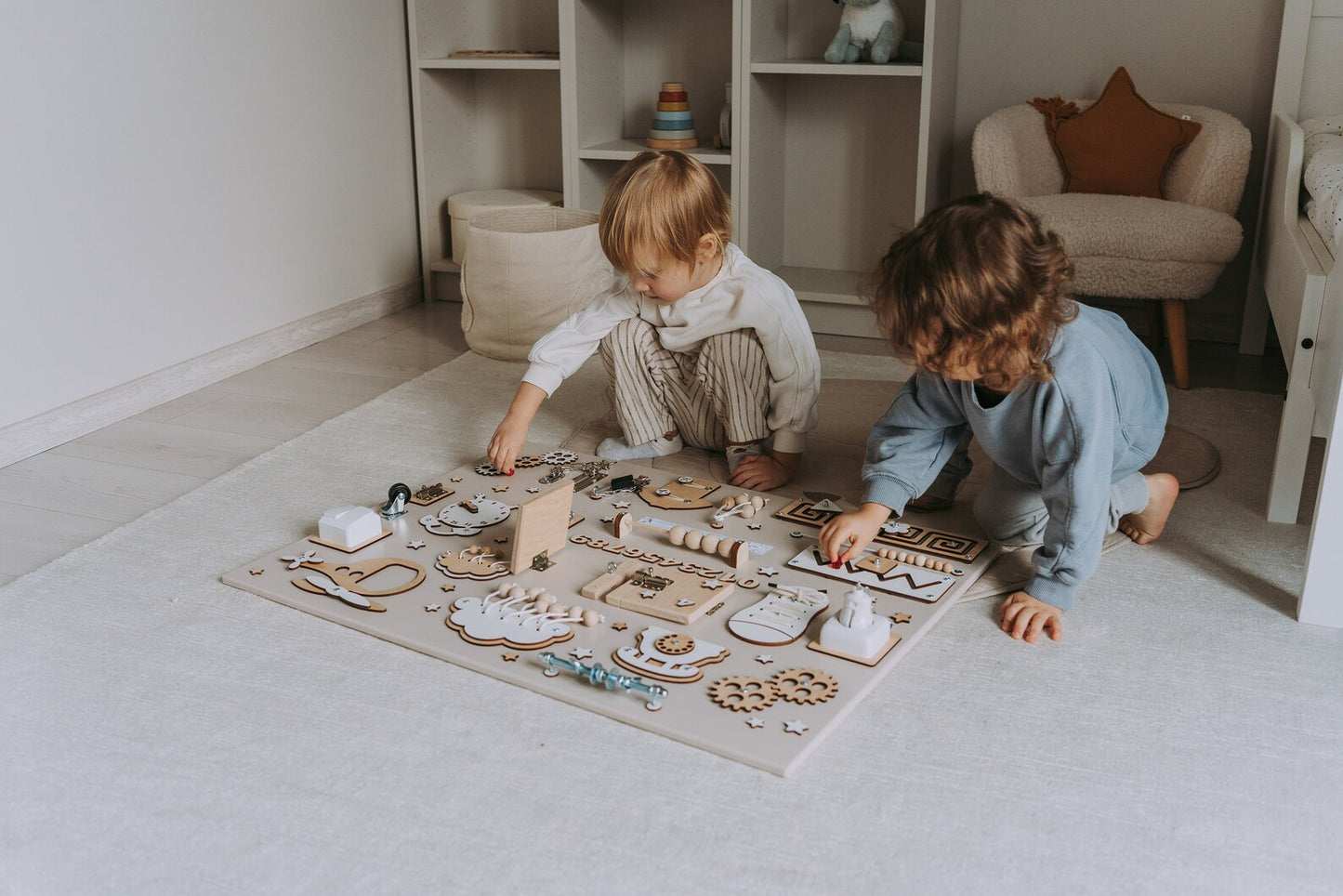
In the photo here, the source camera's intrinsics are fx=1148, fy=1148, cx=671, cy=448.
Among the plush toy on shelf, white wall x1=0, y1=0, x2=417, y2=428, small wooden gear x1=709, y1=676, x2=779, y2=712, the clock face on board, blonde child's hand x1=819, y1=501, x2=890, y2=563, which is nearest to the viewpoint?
small wooden gear x1=709, y1=676, x2=779, y2=712

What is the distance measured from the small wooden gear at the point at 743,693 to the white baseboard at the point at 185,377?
4.04 feet

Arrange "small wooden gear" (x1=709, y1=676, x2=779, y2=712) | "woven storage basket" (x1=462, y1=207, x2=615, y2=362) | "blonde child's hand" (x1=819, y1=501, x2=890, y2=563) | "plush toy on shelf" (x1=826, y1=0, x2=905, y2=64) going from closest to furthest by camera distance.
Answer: "small wooden gear" (x1=709, y1=676, x2=779, y2=712)
"blonde child's hand" (x1=819, y1=501, x2=890, y2=563)
"woven storage basket" (x1=462, y1=207, x2=615, y2=362)
"plush toy on shelf" (x1=826, y1=0, x2=905, y2=64)

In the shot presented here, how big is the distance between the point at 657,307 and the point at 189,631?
0.73 m

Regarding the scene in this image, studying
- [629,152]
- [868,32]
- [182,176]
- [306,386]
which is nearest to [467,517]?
[306,386]

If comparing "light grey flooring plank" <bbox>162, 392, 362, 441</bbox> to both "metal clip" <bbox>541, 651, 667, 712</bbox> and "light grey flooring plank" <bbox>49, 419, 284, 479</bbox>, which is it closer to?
"light grey flooring plank" <bbox>49, 419, 284, 479</bbox>

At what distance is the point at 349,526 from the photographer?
135cm

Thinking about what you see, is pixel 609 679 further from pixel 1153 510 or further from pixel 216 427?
pixel 216 427

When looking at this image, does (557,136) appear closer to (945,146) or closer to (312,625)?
(945,146)

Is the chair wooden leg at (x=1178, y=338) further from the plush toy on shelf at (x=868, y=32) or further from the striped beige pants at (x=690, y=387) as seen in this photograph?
the striped beige pants at (x=690, y=387)

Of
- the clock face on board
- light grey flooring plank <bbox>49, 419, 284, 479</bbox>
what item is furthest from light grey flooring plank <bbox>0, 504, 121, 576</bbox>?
the clock face on board

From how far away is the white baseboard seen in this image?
175 cm

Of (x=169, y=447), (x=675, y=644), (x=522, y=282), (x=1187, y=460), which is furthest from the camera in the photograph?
(x=522, y=282)

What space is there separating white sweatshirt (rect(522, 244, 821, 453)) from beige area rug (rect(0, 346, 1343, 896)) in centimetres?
43

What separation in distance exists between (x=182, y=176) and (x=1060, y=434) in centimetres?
159
